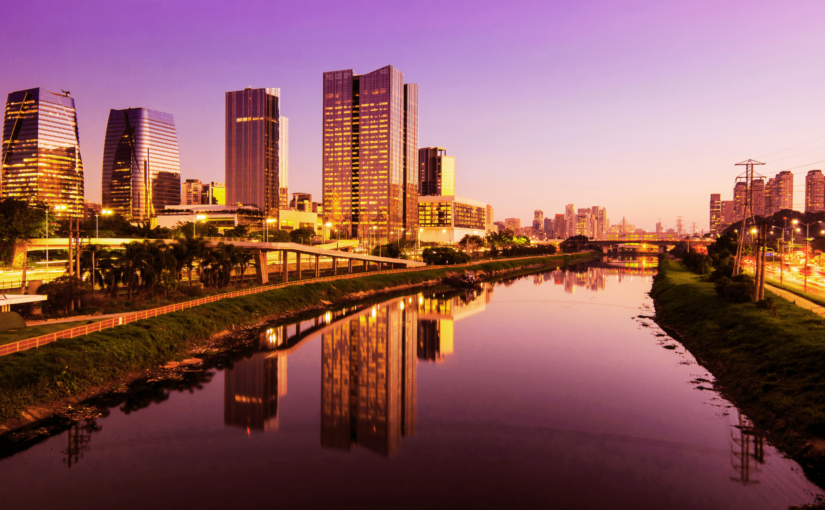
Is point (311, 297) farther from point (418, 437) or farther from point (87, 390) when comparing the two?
point (418, 437)

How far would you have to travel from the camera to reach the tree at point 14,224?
56.4 m

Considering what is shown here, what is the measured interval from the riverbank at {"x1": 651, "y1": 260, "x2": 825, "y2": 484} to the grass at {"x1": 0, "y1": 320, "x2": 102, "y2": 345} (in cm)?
4047

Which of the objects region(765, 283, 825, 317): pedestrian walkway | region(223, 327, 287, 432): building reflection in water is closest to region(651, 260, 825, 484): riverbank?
region(765, 283, 825, 317): pedestrian walkway

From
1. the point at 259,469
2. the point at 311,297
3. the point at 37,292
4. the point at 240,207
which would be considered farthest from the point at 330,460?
the point at 240,207

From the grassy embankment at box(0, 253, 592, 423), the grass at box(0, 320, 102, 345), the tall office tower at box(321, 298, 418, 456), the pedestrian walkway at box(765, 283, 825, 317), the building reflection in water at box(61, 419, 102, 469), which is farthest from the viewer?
the pedestrian walkway at box(765, 283, 825, 317)

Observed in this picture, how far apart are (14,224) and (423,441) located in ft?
194

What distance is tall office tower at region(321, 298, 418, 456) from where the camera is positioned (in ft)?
79.9

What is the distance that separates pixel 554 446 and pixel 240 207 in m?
194

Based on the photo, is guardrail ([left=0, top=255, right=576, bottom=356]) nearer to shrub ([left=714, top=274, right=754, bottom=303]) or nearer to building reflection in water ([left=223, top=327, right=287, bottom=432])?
building reflection in water ([left=223, top=327, right=287, bottom=432])

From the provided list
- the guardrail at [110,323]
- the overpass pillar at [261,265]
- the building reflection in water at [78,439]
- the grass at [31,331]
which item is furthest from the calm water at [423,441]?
the overpass pillar at [261,265]

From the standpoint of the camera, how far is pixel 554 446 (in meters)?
22.3

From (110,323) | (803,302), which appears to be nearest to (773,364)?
(803,302)

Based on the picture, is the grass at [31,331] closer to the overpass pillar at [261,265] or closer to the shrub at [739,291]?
the overpass pillar at [261,265]

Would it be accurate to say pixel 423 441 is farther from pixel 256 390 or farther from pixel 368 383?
pixel 256 390
